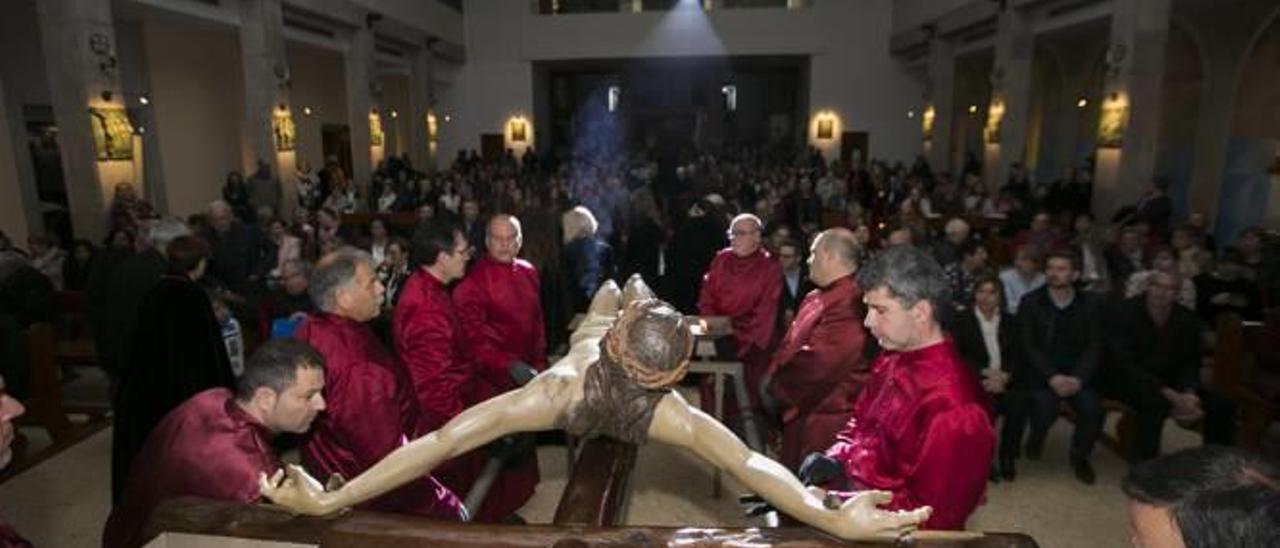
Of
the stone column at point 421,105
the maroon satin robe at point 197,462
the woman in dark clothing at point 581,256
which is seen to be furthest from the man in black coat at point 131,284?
the stone column at point 421,105

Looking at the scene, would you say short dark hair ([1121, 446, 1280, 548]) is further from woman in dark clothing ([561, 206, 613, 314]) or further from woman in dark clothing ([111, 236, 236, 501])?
woman in dark clothing ([561, 206, 613, 314])

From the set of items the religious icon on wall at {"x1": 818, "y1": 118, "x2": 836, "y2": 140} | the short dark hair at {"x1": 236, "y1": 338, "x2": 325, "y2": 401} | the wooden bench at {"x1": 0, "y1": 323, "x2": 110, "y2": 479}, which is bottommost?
the wooden bench at {"x1": 0, "y1": 323, "x2": 110, "y2": 479}

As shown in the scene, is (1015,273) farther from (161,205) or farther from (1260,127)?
(161,205)

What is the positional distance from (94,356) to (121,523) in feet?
14.7

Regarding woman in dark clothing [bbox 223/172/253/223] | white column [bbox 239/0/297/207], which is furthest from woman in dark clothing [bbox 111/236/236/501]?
white column [bbox 239/0/297/207]

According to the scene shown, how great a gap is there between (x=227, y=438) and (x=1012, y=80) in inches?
568

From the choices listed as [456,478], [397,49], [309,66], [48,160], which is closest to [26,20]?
[48,160]

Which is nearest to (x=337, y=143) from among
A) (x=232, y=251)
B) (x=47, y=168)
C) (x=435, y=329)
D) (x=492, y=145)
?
(x=492, y=145)

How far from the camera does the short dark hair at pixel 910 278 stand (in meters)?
2.27

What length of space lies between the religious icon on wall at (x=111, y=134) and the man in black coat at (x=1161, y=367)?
35.0 feet

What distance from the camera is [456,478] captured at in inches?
141

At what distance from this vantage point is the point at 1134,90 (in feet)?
33.9

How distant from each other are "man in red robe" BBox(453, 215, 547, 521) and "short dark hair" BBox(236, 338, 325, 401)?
1.83m

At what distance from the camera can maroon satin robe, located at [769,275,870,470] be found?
354 cm
